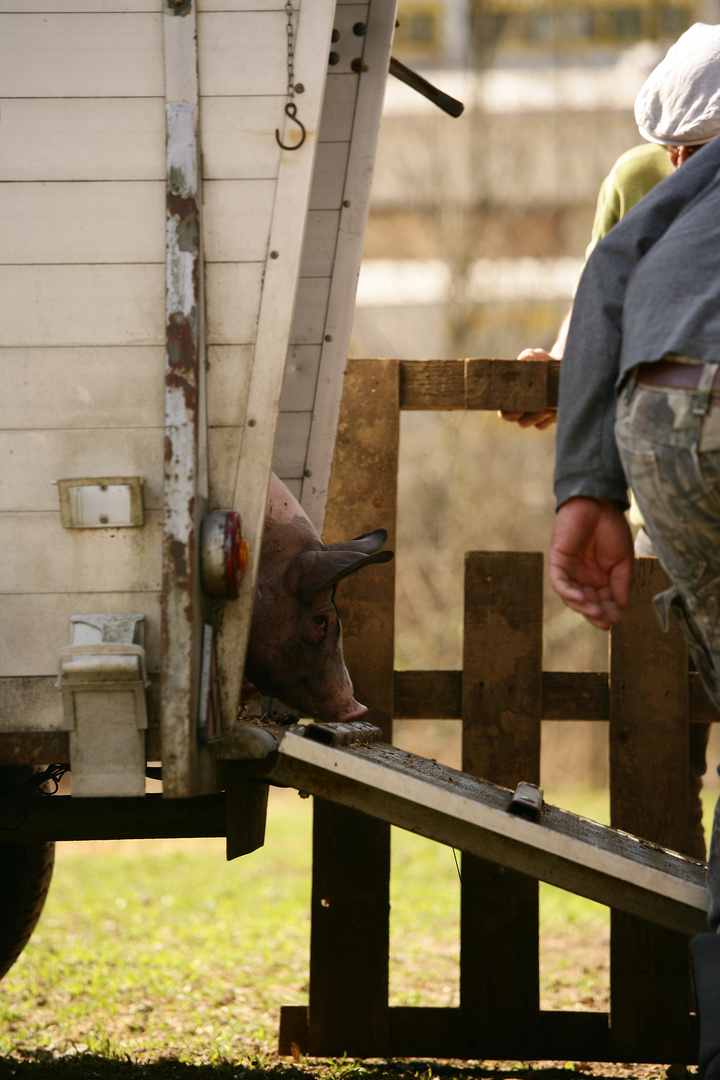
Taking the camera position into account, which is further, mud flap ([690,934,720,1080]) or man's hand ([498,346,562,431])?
man's hand ([498,346,562,431])

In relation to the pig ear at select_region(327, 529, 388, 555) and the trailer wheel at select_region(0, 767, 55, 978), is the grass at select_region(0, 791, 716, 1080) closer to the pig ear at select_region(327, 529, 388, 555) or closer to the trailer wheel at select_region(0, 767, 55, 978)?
the trailer wheel at select_region(0, 767, 55, 978)

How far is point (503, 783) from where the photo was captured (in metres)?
3.32

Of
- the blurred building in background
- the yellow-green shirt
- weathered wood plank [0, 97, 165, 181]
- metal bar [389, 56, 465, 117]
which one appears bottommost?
weathered wood plank [0, 97, 165, 181]

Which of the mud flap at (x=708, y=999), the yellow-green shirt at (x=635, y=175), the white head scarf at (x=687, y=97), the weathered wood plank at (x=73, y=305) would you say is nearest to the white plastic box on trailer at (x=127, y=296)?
the weathered wood plank at (x=73, y=305)

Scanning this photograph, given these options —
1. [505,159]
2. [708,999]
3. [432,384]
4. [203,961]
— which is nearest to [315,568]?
[432,384]

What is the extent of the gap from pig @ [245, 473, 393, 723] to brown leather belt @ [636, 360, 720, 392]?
4.30 ft

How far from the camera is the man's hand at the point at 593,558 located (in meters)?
2.05

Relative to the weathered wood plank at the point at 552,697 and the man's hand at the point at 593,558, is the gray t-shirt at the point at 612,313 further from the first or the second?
the weathered wood plank at the point at 552,697

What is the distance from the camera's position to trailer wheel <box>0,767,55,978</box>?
10.7 feet

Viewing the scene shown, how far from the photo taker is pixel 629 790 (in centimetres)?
331

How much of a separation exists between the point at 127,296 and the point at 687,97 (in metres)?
1.41

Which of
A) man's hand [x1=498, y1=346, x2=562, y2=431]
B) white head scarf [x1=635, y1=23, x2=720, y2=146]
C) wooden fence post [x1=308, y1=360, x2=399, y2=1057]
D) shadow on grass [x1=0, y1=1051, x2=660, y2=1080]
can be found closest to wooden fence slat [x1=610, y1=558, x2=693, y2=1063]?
shadow on grass [x1=0, y1=1051, x2=660, y2=1080]

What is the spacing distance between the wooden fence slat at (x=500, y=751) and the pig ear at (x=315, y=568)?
478 millimetres

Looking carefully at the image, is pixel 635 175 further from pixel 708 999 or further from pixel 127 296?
pixel 708 999
